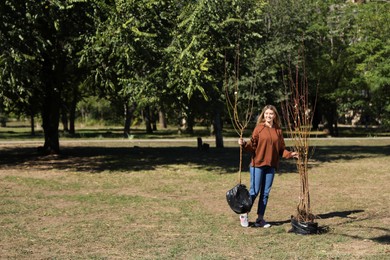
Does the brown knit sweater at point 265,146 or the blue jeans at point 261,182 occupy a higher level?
the brown knit sweater at point 265,146

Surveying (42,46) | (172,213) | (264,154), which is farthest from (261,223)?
(42,46)

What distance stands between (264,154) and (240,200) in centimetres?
84

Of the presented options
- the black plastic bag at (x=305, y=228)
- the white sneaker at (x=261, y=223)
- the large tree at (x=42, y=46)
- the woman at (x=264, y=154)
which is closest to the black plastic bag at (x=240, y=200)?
the woman at (x=264, y=154)

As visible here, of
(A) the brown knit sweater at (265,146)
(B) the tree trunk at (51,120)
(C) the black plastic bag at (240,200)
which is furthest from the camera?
(B) the tree trunk at (51,120)

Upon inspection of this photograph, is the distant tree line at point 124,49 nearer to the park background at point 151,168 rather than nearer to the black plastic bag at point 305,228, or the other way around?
the park background at point 151,168

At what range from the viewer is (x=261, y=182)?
913 cm

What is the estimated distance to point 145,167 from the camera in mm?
18922

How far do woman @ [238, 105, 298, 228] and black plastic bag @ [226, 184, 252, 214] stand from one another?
28 centimetres

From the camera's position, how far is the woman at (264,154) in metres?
9.00

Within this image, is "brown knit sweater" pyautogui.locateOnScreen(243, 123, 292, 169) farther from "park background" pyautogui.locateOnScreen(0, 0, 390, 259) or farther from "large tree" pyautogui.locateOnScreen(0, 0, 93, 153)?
"large tree" pyautogui.locateOnScreen(0, 0, 93, 153)

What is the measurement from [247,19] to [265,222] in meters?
13.1

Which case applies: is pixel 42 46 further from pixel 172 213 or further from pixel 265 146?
pixel 265 146

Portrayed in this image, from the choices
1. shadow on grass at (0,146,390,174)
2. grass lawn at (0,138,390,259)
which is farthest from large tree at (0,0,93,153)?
grass lawn at (0,138,390,259)

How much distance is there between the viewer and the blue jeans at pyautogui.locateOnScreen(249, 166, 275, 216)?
29.7 feet
